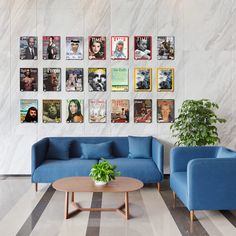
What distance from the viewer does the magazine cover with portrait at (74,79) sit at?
20.5 ft

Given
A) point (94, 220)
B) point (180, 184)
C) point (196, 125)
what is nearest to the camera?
point (94, 220)

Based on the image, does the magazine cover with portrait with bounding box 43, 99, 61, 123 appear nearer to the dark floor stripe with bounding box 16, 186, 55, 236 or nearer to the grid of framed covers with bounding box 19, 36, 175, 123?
the grid of framed covers with bounding box 19, 36, 175, 123

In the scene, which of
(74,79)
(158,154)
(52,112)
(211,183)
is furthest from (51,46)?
(211,183)

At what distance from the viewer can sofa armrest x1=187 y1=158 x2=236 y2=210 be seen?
370cm

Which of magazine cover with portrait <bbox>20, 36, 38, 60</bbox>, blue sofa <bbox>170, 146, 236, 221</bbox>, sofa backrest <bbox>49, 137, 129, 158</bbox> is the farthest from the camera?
magazine cover with portrait <bbox>20, 36, 38, 60</bbox>

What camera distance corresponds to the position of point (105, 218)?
392 centimetres

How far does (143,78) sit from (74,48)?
1540mm

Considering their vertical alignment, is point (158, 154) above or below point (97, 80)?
below

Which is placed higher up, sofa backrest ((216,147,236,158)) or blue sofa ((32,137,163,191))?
sofa backrest ((216,147,236,158))

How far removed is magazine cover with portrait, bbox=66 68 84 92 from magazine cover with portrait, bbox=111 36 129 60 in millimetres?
753

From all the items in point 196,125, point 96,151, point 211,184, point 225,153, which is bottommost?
point 211,184

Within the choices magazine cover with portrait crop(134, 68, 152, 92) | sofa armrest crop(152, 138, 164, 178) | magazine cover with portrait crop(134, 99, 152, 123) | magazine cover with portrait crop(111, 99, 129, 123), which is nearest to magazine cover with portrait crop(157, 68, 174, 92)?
magazine cover with portrait crop(134, 68, 152, 92)

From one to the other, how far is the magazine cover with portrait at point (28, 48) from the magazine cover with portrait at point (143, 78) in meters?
2.09

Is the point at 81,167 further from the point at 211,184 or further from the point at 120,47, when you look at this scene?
the point at 120,47
